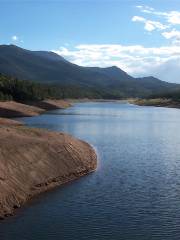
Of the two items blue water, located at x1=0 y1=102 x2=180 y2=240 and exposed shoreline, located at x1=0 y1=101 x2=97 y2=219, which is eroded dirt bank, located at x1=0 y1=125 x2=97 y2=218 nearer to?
exposed shoreline, located at x1=0 y1=101 x2=97 y2=219

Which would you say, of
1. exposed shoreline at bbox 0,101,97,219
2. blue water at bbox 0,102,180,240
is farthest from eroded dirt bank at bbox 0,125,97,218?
blue water at bbox 0,102,180,240

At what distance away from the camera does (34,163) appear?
46.4 meters

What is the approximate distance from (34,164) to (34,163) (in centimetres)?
26

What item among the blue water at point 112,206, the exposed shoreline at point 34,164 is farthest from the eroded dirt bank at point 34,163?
the blue water at point 112,206

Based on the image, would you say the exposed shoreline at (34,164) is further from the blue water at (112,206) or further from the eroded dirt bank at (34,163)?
the blue water at (112,206)

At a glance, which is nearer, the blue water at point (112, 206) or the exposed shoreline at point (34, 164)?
the blue water at point (112, 206)

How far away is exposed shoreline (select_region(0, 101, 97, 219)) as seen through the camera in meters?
38.6

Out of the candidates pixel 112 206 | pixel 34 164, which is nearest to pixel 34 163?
pixel 34 164

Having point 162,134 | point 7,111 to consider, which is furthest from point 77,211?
point 7,111

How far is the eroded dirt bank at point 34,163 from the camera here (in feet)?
127

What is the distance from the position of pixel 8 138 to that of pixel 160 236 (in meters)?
23.6

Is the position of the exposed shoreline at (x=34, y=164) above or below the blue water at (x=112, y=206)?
above

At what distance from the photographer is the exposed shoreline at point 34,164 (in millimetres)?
38625

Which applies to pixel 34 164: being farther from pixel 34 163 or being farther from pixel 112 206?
pixel 112 206
